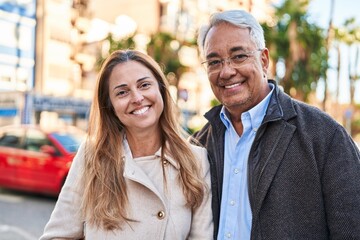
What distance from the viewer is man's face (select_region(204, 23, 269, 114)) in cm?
226

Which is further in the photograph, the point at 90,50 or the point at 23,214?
the point at 90,50

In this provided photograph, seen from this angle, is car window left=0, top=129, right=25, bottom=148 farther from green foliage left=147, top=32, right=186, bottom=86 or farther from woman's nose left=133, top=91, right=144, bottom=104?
green foliage left=147, top=32, right=186, bottom=86

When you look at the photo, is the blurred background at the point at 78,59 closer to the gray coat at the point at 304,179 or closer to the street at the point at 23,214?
the street at the point at 23,214

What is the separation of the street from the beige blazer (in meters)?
4.12

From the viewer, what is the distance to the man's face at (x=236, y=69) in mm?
2256

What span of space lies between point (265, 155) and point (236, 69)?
492mm

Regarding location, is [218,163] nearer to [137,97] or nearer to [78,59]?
[137,97]

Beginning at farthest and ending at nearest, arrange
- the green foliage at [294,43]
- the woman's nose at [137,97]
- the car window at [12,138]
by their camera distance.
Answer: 1. the green foliage at [294,43]
2. the car window at [12,138]
3. the woman's nose at [137,97]

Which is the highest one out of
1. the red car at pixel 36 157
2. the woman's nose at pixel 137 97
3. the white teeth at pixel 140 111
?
the woman's nose at pixel 137 97

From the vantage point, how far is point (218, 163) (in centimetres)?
229

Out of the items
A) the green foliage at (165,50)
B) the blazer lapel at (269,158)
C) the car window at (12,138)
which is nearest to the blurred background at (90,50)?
the green foliage at (165,50)

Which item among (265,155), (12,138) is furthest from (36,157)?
(265,155)

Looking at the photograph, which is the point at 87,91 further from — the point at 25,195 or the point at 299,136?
the point at 299,136

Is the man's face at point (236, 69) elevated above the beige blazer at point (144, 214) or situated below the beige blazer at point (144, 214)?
above
